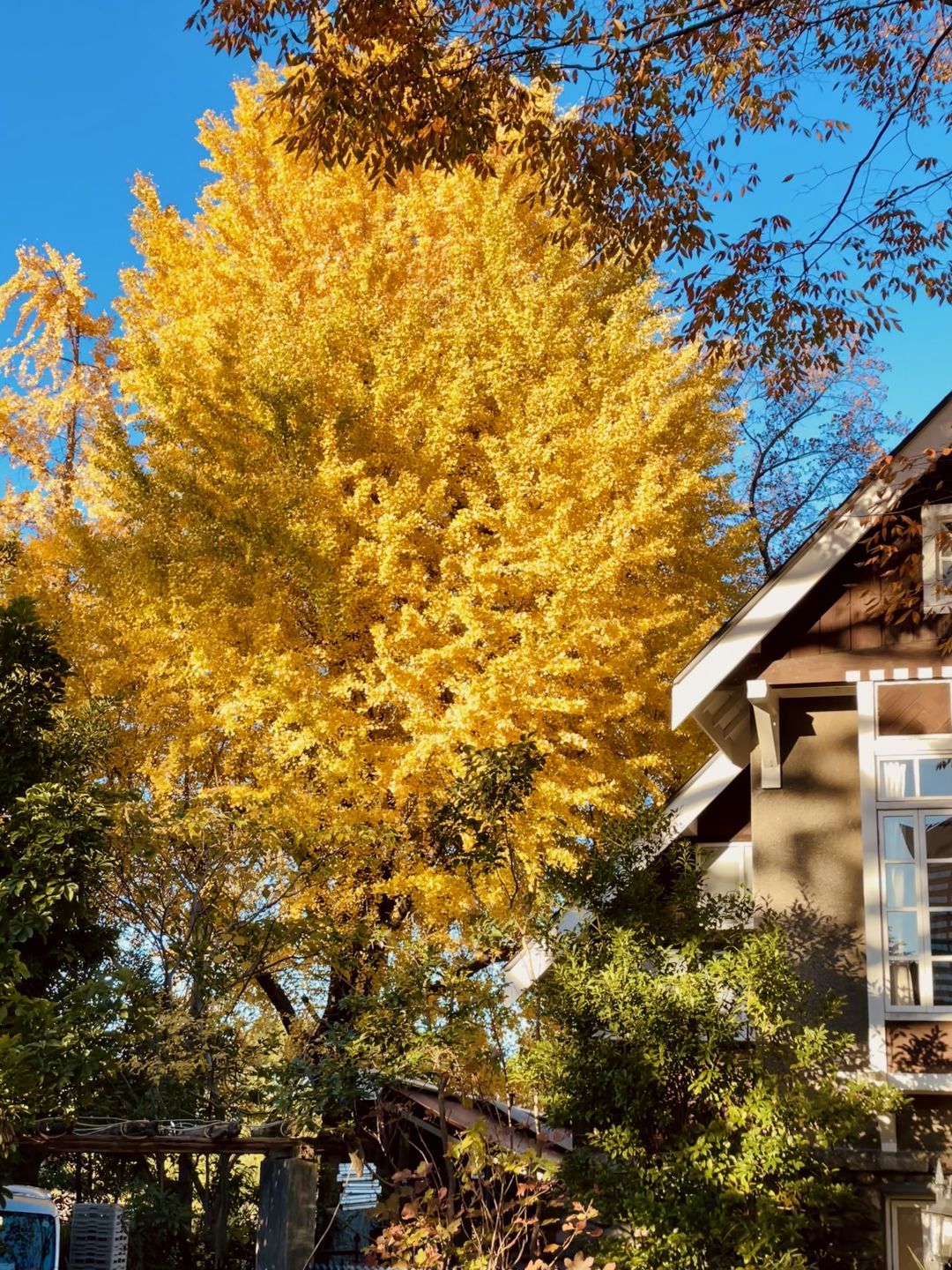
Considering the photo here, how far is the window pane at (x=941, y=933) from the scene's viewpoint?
Result: 9062 mm

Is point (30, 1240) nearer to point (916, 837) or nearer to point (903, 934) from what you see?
point (903, 934)

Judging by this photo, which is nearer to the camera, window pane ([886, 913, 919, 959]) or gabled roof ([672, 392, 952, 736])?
window pane ([886, 913, 919, 959])

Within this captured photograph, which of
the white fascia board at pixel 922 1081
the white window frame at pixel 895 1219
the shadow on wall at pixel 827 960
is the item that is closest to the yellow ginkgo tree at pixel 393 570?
the shadow on wall at pixel 827 960

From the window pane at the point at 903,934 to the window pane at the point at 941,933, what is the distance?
112 millimetres

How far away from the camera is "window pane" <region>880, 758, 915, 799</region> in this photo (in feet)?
31.1

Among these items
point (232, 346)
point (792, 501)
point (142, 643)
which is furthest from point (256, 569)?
point (792, 501)

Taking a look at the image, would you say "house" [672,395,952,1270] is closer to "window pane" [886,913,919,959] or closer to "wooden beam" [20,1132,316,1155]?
"window pane" [886,913,919,959]

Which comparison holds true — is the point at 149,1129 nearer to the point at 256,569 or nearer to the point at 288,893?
the point at 288,893

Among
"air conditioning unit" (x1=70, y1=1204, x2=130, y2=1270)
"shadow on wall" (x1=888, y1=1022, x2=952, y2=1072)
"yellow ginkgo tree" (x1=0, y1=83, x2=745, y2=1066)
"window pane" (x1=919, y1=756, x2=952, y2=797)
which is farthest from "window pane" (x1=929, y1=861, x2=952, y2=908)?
"air conditioning unit" (x1=70, y1=1204, x2=130, y2=1270)

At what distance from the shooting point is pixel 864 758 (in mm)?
9531

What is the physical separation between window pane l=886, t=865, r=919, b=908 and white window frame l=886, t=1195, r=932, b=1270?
1.96 m

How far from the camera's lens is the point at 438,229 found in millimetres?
17844

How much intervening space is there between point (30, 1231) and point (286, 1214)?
111 inches

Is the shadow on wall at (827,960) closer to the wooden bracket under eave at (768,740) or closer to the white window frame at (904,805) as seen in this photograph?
the white window frame at (904,805)
